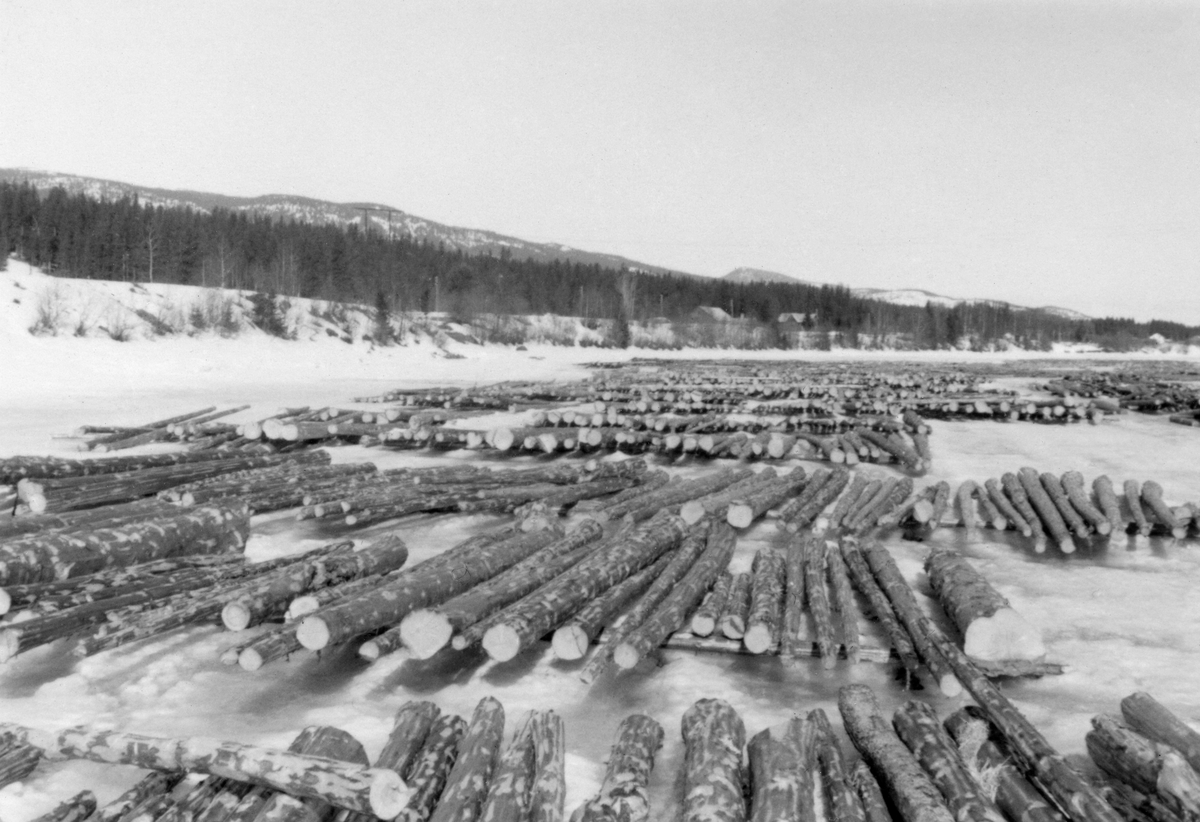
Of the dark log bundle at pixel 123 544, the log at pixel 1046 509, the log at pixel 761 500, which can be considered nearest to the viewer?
the dark log bundle at pixel 123 544

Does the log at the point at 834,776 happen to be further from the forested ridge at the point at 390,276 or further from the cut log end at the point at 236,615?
the forested ridge at the point at 390,276

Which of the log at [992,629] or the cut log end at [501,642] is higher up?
the log at [992,629]

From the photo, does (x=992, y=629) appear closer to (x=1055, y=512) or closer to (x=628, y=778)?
(x=628, y=778)

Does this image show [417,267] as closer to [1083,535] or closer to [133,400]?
[133,400]

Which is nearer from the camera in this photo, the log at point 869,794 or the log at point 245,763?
the log at point 245,763

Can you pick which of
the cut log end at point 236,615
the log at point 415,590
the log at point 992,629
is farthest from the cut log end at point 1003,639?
the cut log end at point 236,615

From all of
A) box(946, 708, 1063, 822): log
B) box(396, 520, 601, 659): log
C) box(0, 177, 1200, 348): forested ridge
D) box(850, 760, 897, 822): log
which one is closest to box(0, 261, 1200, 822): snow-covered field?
box(396, 520, 601, 659): log

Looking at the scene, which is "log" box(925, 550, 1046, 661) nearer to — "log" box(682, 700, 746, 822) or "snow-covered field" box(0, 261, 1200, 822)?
"snow-covered field" box(0, 261, 1200, 822)
